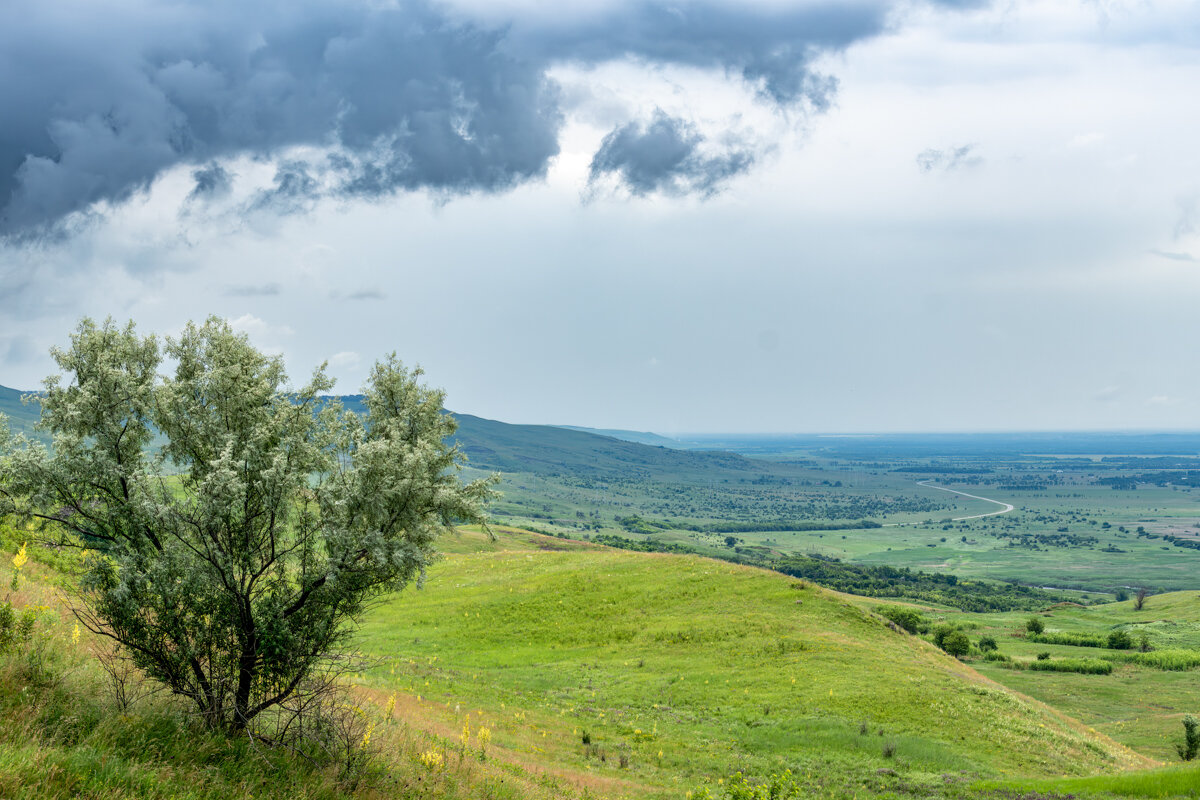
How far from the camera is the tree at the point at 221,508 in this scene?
45.2ft

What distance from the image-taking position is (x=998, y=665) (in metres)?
61.6

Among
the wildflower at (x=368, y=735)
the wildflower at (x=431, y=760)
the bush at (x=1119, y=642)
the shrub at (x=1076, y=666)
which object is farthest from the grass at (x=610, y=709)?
the bush at (x=1119, y=642)

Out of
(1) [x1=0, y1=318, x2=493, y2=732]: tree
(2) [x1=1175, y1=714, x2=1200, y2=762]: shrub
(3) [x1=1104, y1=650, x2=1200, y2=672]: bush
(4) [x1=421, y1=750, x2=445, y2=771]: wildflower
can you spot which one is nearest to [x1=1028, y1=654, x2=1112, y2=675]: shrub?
(3) [x1=1104, y1=650, x2=1200, y2=672]: bush

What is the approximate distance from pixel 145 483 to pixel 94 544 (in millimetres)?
1894

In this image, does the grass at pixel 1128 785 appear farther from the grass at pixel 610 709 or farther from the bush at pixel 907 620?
the bush at pixel 907 620

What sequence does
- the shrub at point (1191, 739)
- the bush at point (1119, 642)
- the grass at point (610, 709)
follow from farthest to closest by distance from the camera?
the bush at point (1119, 642)
the shrub at point (1191, 739)
the grass at point (610, 709)

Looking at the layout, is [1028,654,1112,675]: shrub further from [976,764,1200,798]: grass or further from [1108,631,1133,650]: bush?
[976,764,1200,798]: grass

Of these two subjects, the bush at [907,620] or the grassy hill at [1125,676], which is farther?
the bush at [907,620]

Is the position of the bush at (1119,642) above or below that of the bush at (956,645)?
below

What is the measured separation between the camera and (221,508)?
13359mm

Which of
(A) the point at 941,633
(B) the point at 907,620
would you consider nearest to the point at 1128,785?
(A) the point at 941,633

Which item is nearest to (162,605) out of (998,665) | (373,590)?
(373,590)

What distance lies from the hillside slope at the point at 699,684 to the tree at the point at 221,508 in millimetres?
11168

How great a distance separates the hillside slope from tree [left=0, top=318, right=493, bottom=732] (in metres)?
11.2
